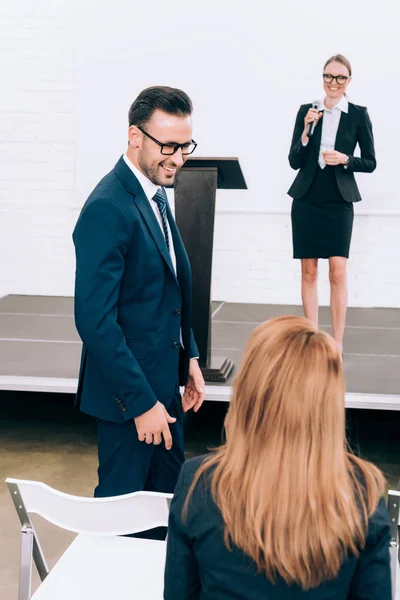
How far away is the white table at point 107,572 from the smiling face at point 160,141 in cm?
88

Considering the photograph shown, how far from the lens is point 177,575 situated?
1.28 m

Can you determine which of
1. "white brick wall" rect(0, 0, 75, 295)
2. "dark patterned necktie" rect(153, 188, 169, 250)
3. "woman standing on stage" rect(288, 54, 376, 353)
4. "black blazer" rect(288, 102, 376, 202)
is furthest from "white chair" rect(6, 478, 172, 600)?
"white brick wall" rect(0, 0, 75, 295)

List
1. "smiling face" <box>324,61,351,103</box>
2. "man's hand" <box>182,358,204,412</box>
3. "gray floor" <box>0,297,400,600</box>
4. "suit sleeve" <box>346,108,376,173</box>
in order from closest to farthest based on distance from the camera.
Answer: "man's hand" <box>182,358,204,412</box>
"gray floor" <box>0,297,400,600</box>
"smiling face" <box>324,61,351,103</box>
"suit sleeve" <box>346,108,376,173</box>

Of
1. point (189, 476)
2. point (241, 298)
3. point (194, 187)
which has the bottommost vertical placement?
point (241, 298)

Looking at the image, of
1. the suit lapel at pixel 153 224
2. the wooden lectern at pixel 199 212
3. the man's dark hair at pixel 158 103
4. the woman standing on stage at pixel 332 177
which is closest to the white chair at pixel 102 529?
the suit lapel at pixel 153 224

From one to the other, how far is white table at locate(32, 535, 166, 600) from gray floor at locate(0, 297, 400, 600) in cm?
108

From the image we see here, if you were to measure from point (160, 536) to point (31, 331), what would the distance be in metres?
3.08

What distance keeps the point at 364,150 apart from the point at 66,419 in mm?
2129

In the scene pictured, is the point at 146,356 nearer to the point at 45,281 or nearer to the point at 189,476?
the point at 189,476

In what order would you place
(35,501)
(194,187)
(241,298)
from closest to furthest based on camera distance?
(35,501) < (194,187) < (241,298)

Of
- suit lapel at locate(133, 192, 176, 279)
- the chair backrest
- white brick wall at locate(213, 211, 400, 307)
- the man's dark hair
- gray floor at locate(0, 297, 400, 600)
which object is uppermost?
the man's dark hair

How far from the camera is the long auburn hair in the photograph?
3.84 feet

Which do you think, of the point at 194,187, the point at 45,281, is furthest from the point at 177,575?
the point at 45,281

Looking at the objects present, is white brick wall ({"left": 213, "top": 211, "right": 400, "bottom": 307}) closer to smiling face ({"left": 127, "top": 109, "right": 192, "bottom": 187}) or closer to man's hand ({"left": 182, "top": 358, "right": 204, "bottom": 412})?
man's hand ({"left": 182, "top": 358, "right": 204, "bottom": 412})
